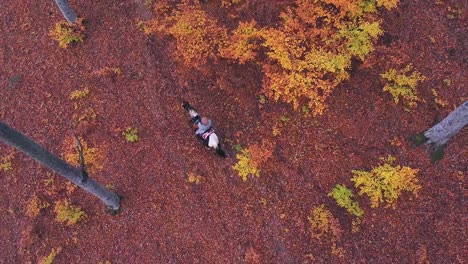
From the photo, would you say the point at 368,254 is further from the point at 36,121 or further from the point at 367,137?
the point at 36,121

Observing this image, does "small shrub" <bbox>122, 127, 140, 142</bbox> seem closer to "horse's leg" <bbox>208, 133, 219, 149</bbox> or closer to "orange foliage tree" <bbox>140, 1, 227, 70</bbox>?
"horse's leg" <bbox>208, 133, 219, 149</bbox>

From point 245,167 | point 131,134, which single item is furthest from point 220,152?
point 131,134

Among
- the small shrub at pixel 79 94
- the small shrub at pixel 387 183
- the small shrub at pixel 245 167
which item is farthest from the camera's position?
the small shrub at pixel 79 94

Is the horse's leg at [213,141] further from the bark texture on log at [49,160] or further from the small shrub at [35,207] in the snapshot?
the small shrub at [35,207]

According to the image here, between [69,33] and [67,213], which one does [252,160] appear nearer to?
[67,213]

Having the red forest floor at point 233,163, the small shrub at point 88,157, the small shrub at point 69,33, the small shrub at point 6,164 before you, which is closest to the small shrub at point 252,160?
the red forest floor at point 233,163

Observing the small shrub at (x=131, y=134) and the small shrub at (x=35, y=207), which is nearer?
the small shrub at (x=35, y=207)

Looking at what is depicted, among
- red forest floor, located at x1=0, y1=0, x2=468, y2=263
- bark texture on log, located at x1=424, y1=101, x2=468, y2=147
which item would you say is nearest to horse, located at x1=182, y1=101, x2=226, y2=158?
red forest floor, located at x1=0, y1=0, x2=468, y2=263
